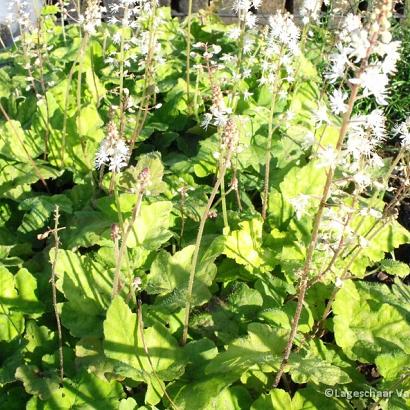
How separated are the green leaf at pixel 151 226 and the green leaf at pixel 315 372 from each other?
2.97ft

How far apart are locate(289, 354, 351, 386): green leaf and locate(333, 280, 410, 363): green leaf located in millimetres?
324

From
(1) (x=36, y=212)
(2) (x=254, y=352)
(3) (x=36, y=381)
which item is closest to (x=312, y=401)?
(2) (x=254, y=352)

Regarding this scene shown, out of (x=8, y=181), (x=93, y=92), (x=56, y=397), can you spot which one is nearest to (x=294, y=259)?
(x=56, y=397)

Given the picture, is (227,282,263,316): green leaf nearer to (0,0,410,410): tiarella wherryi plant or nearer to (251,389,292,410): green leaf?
(0,0,410,410): tiarella wherryi plant

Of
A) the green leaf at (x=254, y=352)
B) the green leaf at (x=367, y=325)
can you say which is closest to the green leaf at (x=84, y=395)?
the green leaf at (x=254, y=352)

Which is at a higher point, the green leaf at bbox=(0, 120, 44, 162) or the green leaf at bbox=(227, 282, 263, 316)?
the green leaf at bbox=(0, 120, 44, 162)

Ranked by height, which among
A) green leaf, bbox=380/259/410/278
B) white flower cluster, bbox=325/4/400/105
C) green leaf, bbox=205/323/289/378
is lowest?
green leaf, bbox=205/323/289/378

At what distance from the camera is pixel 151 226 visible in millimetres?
2723

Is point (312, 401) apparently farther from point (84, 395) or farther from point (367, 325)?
point (84, 395)

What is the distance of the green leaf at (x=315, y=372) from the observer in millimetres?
1915

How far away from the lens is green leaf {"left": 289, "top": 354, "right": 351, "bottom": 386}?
6.28ft

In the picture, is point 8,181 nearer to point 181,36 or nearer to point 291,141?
point 291,141

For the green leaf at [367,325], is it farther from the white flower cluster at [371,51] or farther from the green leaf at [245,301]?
the white flower cluster at [371,51]

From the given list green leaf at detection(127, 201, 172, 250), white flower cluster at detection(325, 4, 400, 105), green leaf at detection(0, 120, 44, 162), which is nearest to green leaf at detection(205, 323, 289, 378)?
green leaf at detection(127, 201, 172, 250)
